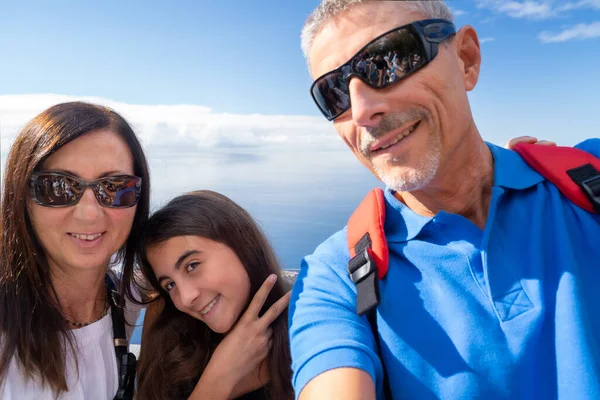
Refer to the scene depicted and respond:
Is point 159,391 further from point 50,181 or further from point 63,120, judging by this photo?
point 63,120

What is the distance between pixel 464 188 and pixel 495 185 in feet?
0.57

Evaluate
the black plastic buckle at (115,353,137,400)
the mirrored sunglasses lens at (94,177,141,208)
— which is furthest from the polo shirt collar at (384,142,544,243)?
the black plastic buckle at (115,353,137,400)

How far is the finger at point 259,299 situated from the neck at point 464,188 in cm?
162

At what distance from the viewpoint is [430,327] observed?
194 cm

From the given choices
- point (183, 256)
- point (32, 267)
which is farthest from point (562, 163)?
point (32, 267)

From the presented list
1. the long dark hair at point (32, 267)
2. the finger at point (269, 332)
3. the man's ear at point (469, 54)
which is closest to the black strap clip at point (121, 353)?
the long dark hair at point (32, 267)

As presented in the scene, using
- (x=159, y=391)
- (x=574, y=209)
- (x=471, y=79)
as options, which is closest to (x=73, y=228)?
(x=159, y=391)

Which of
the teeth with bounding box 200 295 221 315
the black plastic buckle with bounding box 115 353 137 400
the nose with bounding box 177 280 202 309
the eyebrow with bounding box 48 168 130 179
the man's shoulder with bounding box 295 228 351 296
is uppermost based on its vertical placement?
the eyebrow with bounding box 48 168 130 179

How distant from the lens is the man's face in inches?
83.4

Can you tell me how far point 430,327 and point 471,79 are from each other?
4.18ft

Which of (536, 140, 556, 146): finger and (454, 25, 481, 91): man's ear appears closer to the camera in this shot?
(454, 25, 481, 91): man's ear

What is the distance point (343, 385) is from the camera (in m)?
1.86

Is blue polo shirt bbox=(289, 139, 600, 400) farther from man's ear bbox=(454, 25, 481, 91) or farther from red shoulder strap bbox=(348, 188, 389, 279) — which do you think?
man's ear bbox=(454, 25, 481, 91)

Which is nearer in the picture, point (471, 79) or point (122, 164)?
point (471, 79)
